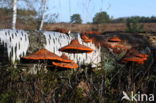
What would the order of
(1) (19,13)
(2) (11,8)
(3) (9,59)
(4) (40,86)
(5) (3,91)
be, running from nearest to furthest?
1. (4) (40,86)
2. (5) (3,91)
3. (3) (9,59)
4. (2) (11,8)
5. (1) (19,13)

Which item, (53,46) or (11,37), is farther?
(53,46)

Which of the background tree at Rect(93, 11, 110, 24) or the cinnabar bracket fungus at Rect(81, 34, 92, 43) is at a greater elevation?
the background tree at Rect(93, 11, 110, 24)

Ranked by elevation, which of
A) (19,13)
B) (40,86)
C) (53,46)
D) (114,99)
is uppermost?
(19,13)

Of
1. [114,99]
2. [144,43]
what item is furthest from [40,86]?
[144,43]

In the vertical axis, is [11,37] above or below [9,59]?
above

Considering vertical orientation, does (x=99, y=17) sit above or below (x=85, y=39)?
above

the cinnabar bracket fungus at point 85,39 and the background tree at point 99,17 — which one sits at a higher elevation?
the background tree at point 99,17

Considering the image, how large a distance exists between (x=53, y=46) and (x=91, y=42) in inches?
41.0

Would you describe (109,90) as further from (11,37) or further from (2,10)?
(2,10)

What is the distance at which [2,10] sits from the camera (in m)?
17.4

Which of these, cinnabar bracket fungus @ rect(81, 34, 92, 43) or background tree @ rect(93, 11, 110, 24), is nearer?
cinnabar bracket fungus @ rect(81, 34, 92, 43)

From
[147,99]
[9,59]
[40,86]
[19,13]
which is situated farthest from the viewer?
[19,13]

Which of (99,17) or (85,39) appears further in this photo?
(99,17)

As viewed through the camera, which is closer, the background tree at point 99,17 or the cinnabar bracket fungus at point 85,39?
the cinnabar bracket fungus at point 85,39
